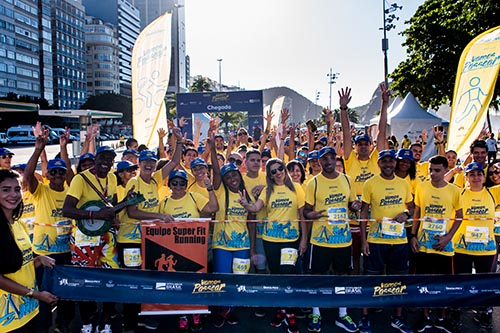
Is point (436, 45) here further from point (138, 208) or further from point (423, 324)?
→ point (138, 208)

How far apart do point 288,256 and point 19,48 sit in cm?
8511

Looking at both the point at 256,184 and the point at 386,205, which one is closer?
the point at 386,205

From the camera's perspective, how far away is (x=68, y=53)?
91312mm

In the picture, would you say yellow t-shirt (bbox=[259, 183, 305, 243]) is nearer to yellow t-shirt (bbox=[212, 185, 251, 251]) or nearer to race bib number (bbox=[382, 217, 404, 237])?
yellow t-shirt (bbox=[212, 185, 251, 251])

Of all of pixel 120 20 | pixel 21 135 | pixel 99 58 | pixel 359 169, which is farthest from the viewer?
pixel 120 20

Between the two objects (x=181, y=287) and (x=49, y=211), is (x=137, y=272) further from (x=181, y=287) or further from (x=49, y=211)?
(x=49, y=211)

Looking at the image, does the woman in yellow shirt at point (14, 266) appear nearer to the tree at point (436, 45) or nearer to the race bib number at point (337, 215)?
the race bib number at point (337, 215)

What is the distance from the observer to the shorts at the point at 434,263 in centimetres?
441

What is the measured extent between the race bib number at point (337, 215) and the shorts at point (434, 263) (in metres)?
1.00

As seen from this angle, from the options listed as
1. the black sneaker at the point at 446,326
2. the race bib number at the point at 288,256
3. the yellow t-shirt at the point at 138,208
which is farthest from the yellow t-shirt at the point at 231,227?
the black sneaker at the point at 446,326

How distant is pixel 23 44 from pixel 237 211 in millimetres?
85726

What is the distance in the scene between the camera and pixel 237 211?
4.59 metres

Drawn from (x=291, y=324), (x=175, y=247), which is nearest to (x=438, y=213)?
(x=291, y=324)

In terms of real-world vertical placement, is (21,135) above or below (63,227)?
above
